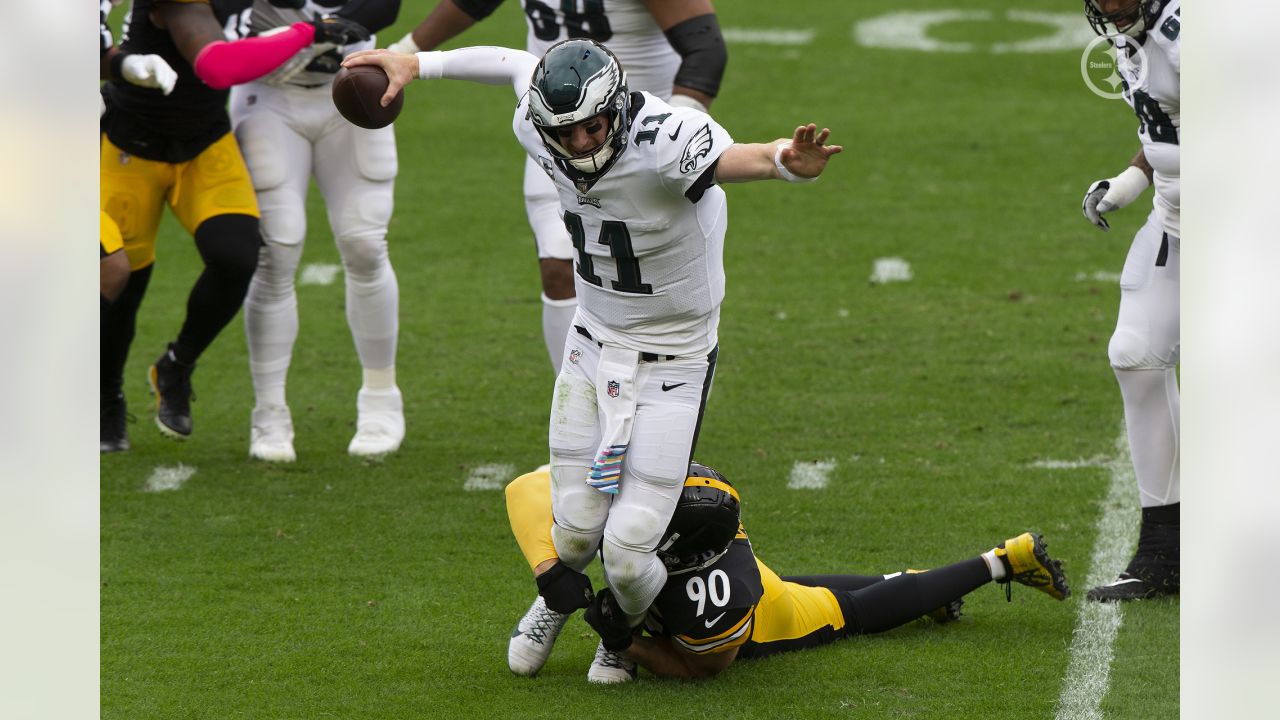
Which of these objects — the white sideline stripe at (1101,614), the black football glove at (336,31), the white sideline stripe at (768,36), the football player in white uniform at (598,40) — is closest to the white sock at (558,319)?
the football player in white uniform at (598,40)

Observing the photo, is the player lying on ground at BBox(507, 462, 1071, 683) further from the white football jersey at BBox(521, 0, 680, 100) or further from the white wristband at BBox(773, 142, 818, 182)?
the white football jersey at BBox(521, 0, 680, 100)

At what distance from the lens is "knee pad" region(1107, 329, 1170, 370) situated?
384 centimetres

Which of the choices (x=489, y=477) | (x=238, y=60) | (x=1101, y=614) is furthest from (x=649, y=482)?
(x=238, y=60)

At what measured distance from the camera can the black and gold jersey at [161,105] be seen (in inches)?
188

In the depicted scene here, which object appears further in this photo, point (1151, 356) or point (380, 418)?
point (380, 418)

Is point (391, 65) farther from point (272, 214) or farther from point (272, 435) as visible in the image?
point (272, 435)

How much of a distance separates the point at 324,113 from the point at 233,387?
133 cm

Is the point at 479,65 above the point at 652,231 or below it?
above

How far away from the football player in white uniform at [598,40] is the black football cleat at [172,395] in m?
1.20

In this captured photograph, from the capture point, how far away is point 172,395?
16.6 ft

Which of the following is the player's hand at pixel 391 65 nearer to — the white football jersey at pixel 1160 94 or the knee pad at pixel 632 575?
the knee pad at pixel 632 575

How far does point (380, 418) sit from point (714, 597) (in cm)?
218

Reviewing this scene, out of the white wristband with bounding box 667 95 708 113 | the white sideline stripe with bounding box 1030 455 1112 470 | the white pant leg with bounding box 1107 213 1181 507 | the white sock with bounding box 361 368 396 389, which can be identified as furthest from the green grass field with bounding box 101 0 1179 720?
the white wristband with bounding box 667 95 708 113
